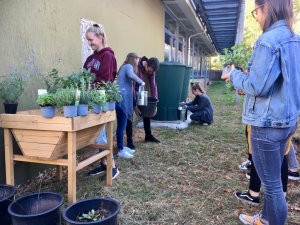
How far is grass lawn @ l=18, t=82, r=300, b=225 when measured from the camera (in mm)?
2721

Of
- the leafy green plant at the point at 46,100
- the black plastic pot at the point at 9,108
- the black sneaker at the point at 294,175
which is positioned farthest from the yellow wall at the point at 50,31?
the black sneaker at the point at 294,175

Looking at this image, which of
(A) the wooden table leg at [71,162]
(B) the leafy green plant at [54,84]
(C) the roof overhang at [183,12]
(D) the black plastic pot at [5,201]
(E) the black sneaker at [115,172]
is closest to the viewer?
(D) the black plastic pot at [5,201]

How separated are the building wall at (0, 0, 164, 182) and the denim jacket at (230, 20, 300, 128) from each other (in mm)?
2222

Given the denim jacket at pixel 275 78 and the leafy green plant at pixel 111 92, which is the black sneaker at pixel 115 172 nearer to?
the leafy green plant at pixel 111 92

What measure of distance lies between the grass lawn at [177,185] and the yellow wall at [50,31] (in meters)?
1.27

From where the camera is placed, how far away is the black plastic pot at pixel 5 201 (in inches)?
88.5

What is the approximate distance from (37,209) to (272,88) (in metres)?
1.90

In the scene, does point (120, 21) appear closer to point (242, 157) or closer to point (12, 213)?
point (242, 157)

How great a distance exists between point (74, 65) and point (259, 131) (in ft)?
9.65

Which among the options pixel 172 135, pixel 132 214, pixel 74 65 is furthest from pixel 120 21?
pixel 132 214

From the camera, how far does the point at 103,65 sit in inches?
133

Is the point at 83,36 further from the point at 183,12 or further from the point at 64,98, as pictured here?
the point at 183,12

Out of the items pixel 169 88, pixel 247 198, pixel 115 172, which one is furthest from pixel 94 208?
pixel 169 88

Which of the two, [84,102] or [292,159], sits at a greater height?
[84,102]
